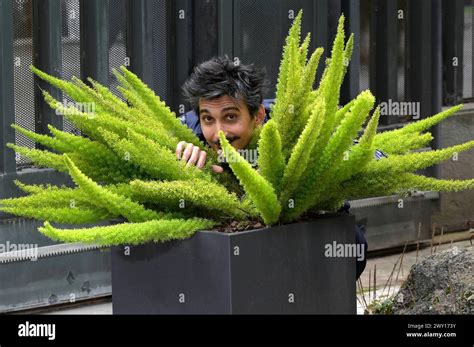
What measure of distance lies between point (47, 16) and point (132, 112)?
2.99 metres

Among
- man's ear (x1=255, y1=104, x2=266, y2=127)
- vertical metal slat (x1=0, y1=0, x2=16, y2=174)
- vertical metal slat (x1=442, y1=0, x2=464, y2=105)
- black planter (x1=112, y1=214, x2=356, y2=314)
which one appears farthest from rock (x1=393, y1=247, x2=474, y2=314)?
vertical metal slat (x1=442, y1=0, x2=464, y2=105)

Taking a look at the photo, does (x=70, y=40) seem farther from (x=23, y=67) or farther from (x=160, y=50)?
(x=160, y=50)

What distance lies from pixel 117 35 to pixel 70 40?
33cm

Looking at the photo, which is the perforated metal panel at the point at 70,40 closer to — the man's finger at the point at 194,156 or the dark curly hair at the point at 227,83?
the dark curly hair at the point at 227,83

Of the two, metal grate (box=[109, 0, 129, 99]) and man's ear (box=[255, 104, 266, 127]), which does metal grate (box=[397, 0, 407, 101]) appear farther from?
man's ear (box=[255, 104, 266, 127])

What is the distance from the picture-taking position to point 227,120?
3680mm

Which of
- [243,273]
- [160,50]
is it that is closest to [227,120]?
[243,273]

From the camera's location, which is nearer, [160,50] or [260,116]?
[260,116]

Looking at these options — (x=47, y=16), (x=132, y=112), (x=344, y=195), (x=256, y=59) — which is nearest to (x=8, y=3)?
(x=47, y=16)

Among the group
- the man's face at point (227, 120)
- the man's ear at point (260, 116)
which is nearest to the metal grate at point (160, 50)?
the man's ear at point (260, 116)

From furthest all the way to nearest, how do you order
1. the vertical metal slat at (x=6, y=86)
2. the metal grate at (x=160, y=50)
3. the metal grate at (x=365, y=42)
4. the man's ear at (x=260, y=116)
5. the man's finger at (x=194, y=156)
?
the metal grate at (x=365, y=42)
the metal grate at (x=160, y=50)
the vertical metal slat at (x=6, y=86)
the man's ear at (x=260, y=116)
the man's finger at (x=194, y=156)

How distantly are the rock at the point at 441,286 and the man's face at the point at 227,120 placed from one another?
1258 mm

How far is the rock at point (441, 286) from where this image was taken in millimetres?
4441
